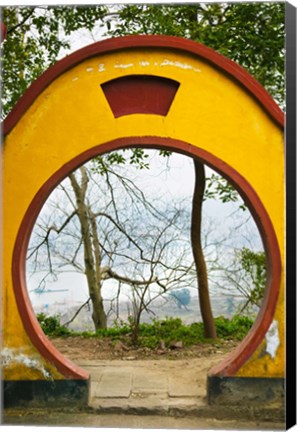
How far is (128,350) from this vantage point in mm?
7242

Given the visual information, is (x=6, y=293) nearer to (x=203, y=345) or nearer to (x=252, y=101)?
(x=252, y=101)

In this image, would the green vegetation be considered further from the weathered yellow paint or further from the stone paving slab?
the weathered yellow paint

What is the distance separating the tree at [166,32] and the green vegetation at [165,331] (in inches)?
93.8

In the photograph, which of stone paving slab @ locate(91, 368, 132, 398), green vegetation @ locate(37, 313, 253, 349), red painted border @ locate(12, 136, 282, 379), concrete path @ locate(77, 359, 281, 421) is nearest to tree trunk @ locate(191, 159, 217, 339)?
green vegetation @ locate(37, 313, 253, 349)

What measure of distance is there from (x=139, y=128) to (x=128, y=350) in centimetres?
318

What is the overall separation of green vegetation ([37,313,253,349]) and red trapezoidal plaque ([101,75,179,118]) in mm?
3237

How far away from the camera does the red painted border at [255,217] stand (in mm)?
4590

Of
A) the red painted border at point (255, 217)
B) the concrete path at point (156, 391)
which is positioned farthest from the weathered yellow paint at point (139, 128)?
the concrete path at point (156, 391)

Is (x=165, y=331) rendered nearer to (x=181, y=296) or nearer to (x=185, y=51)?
(x=181, y=296)

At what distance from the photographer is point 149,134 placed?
466 cm

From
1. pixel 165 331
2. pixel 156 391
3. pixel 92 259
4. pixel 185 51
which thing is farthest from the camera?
pixel 92 259

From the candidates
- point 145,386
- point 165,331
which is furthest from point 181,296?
point 145,386

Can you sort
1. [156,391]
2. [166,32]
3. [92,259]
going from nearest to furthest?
[156,391], [166,32], [92,259]

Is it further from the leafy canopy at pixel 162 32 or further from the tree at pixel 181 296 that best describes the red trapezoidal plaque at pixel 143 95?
the tree at pixel 181 296
